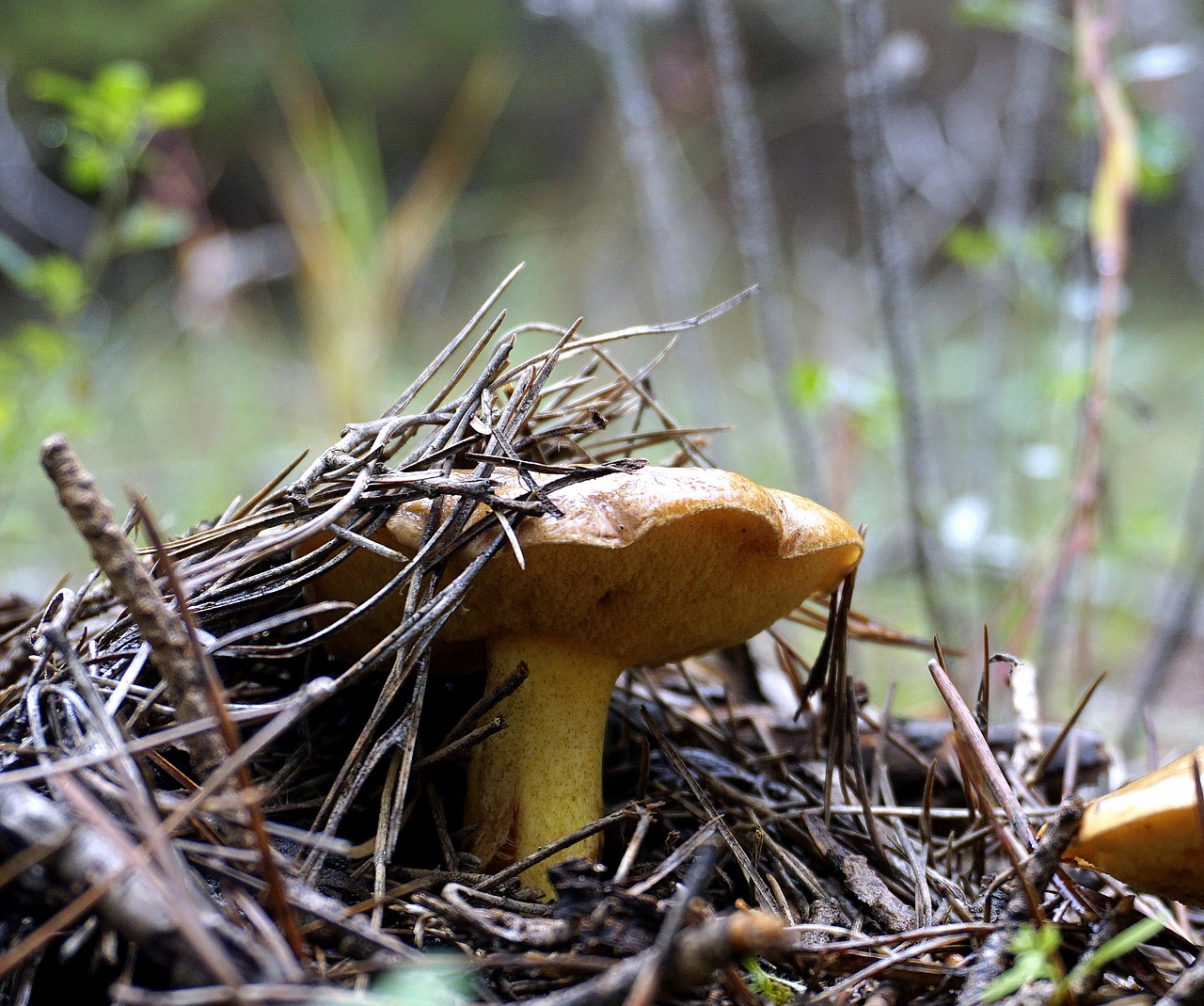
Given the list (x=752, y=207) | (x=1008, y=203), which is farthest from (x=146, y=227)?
(x=1008, y=203)

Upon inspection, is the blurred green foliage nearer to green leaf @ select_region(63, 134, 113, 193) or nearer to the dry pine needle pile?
green leaf @ select_region(63, 134, 113, 193)

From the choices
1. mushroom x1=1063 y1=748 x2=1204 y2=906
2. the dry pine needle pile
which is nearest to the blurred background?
the dry pine needle pile

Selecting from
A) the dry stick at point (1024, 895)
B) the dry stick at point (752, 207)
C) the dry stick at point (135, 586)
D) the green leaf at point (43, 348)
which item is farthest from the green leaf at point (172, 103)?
the dry stick at point (1024, 895)

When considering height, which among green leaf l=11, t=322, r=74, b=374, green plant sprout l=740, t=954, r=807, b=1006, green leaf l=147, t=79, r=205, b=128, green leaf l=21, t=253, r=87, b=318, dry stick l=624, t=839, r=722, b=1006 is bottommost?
green plant sprout l=740, t=954, r=807, b=1006

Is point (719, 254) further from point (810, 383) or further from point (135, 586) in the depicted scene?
point (135, 586)

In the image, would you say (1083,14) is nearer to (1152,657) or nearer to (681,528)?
(1152,657)

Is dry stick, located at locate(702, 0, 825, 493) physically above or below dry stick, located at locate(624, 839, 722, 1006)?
above

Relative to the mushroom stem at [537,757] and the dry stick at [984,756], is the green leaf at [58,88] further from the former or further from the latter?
the dry stick at [984,756]
